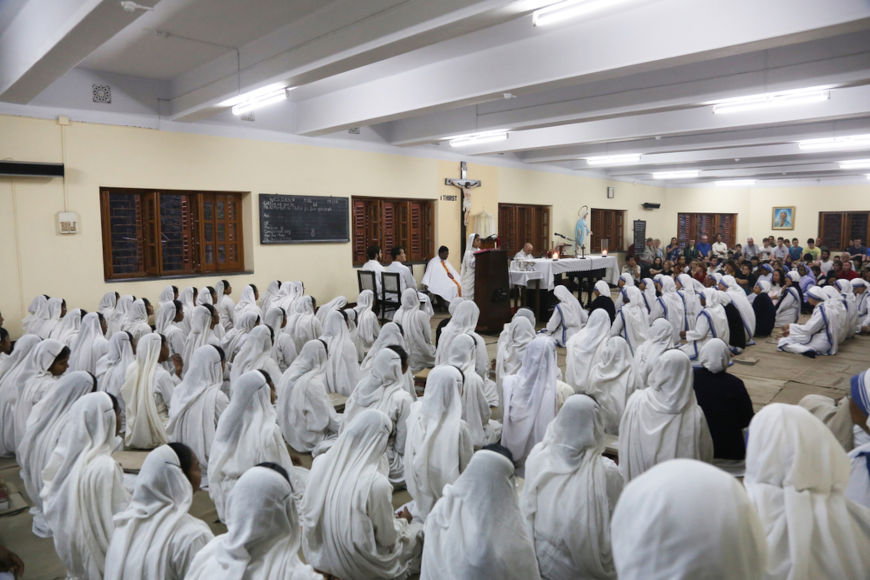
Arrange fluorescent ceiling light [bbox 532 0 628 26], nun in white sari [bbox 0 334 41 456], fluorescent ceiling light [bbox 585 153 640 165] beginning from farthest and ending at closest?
fluorescent ceiling light [bbox 585 153 640 165]
fluorescent ceiling light [bbox 532 0 628 26]
nun in white sari [bbox 0 334 41 456]

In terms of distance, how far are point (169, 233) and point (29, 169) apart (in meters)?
2.00

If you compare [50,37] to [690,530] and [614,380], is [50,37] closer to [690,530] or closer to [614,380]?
[614,380]

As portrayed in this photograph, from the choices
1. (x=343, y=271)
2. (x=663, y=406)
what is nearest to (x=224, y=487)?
(x=663, y=406)

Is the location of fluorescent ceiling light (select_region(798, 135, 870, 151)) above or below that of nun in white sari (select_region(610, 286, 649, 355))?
above

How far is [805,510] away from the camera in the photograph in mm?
1770

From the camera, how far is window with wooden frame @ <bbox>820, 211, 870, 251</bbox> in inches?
771

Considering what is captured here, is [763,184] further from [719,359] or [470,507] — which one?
[470,507]

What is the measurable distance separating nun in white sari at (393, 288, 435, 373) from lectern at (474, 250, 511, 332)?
2.41 m

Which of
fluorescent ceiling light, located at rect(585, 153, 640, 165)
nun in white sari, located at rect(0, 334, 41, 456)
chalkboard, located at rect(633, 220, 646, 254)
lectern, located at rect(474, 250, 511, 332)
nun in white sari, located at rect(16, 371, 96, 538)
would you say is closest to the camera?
nun in white sari, located at rect(16, 371, 96, 538)

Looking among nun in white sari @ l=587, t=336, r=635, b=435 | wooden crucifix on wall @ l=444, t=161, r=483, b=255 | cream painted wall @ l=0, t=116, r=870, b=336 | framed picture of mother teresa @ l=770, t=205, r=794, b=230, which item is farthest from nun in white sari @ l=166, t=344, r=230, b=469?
framed picture of mother teresa @ l=770, t=205, r=794, b=230

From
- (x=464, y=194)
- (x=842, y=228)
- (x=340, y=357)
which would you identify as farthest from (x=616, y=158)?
(x=842, y=228)

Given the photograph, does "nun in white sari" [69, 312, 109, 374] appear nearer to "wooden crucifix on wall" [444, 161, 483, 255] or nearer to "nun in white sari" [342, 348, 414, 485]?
"nun in white sari" [342, 348, 414, 485]

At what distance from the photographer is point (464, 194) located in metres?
12.7

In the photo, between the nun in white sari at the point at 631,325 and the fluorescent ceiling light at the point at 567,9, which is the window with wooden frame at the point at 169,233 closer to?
the nun in white sari at the point at 631,325
